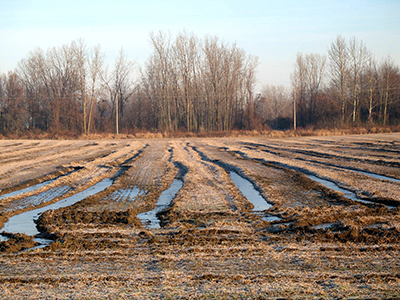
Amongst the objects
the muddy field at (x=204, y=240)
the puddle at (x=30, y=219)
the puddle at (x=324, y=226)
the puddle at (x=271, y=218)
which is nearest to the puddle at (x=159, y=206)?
the muddy field at (x=204, y=240)

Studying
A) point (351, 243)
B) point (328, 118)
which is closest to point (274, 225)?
point (351, 243)

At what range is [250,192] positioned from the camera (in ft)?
27.2

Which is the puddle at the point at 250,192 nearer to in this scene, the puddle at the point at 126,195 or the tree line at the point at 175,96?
the puddle at the point at 126,195

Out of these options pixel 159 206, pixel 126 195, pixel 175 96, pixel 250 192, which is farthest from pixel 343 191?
pixel 175 96

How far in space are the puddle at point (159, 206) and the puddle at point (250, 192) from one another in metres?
1.57

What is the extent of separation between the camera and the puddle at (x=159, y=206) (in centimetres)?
582

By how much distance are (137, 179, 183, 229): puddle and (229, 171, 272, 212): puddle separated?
157cm

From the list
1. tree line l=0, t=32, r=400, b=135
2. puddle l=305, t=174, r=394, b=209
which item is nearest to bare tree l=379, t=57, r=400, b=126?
tree line l=0, t=32, r=400, b=135

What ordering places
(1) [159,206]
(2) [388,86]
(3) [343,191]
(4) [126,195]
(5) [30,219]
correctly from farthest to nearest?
(2) [388,86] < (4) [126,195] < (3) [343,191] < (1) [159,206] < (5) [30,219]

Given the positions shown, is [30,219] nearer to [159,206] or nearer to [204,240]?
[159,206]

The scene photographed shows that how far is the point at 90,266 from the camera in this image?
152 inches

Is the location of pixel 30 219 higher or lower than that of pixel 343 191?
lower

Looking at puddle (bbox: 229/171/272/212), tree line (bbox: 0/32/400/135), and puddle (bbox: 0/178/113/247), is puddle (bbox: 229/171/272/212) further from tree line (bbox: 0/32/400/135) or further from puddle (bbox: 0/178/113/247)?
tree line (bbox: 0/32/400/135)

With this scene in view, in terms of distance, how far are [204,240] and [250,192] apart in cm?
372
